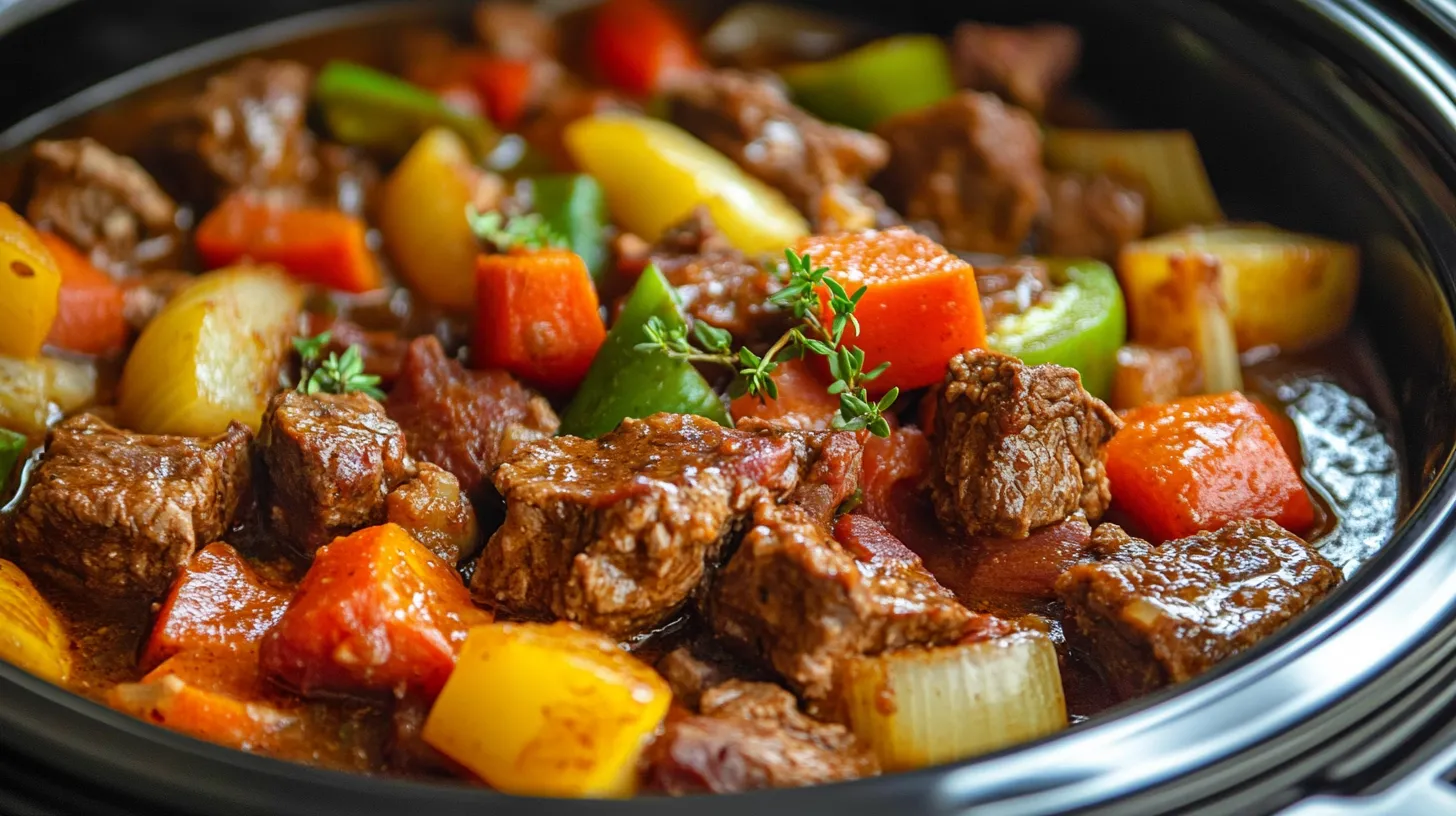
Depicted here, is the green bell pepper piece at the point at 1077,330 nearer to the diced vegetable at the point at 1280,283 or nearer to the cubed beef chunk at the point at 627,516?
the diced vegetable at the point at 1280,283

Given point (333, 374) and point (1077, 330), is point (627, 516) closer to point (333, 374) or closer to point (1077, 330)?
point (333, 374)

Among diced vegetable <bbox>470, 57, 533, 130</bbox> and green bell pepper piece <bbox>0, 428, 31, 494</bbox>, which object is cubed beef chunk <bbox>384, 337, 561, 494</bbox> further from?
diced vegetable <bbox>470, 57, 533, 130</bbox>

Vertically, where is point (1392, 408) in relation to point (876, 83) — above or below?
below

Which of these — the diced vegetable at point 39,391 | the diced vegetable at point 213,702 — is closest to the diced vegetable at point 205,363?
the diced vegetable at point 39,391

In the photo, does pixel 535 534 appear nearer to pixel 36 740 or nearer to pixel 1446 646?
pixel 36 740

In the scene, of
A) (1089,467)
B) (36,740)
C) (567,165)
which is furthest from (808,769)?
(567,165)

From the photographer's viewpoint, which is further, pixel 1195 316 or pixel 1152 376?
pixel 1195 316

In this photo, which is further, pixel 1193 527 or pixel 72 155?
pixel 72 155

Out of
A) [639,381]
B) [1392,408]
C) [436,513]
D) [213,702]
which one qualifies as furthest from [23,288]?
[1392,408]
